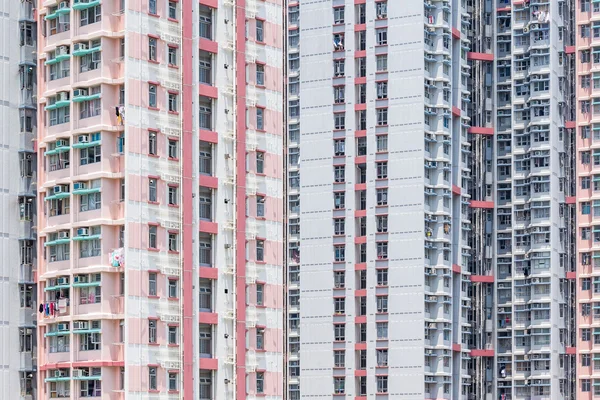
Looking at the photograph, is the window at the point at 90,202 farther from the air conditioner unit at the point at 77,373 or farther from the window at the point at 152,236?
the air conditioner unit at the point at 77,373

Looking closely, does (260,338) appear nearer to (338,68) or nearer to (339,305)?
(339,305)

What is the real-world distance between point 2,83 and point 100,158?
807 centimetres

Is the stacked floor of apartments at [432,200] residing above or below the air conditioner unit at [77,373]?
above

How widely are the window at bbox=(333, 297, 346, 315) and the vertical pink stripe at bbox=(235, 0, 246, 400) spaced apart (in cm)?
3569

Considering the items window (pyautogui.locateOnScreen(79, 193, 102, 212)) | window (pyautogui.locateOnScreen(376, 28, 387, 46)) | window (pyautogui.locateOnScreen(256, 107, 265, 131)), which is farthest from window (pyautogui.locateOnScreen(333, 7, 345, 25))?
window (pyautogui.locateOnScreen(79, 193, 102, 212))

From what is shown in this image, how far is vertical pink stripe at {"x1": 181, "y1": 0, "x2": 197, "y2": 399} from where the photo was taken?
7650 centimetres

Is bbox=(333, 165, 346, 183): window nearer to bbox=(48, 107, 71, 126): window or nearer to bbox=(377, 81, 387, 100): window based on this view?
bbox=(377, 81, 387, 100): window

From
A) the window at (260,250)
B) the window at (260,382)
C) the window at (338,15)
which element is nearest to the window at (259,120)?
the window at (260,250)

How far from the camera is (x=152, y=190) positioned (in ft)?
252

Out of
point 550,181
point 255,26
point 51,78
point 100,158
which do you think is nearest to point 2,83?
point 51,78

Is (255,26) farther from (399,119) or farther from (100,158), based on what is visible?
(399,119)

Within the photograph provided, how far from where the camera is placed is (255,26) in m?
81.9

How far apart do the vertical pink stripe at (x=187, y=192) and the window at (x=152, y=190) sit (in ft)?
4.87

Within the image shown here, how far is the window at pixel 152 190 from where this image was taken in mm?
76688
